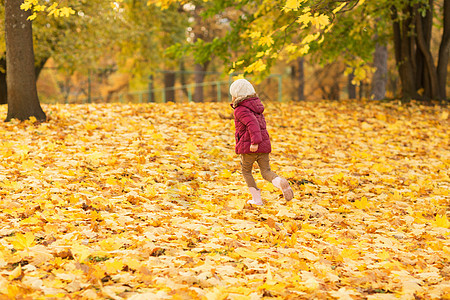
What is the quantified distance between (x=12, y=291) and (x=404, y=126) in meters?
8.84

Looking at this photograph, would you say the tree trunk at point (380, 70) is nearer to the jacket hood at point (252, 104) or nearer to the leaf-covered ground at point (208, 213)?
the leaf-covered ground at point (208, 213)

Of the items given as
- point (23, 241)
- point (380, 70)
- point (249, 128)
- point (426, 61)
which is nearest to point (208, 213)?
point (249, 128)

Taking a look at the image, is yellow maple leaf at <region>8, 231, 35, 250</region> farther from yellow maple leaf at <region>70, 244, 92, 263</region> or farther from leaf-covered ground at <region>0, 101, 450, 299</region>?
yellow maple leaf at <region>70, 244, 92, 263</region>

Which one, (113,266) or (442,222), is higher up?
(113,266)

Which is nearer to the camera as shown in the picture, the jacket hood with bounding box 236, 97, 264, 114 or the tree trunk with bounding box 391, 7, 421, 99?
the jacket hood with bounding box 236, 97, 264, 114

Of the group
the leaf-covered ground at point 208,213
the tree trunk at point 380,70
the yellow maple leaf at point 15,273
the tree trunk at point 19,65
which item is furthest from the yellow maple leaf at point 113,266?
the tree trunk at point 380,70

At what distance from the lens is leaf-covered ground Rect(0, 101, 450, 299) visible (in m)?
2.92

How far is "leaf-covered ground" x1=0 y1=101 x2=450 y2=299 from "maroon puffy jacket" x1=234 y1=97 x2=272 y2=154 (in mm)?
717

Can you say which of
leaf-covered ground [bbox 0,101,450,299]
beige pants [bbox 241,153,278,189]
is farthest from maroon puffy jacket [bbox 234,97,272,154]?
leaf-covered ground [bbox 0,101,450,299]

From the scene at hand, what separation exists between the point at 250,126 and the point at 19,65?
5315mm

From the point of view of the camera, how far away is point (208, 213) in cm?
455

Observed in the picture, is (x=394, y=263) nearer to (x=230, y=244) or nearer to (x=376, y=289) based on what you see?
(x=376, y=289)

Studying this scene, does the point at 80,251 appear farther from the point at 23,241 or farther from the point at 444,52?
the point at 444,52

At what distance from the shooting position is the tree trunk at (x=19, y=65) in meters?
7.66
